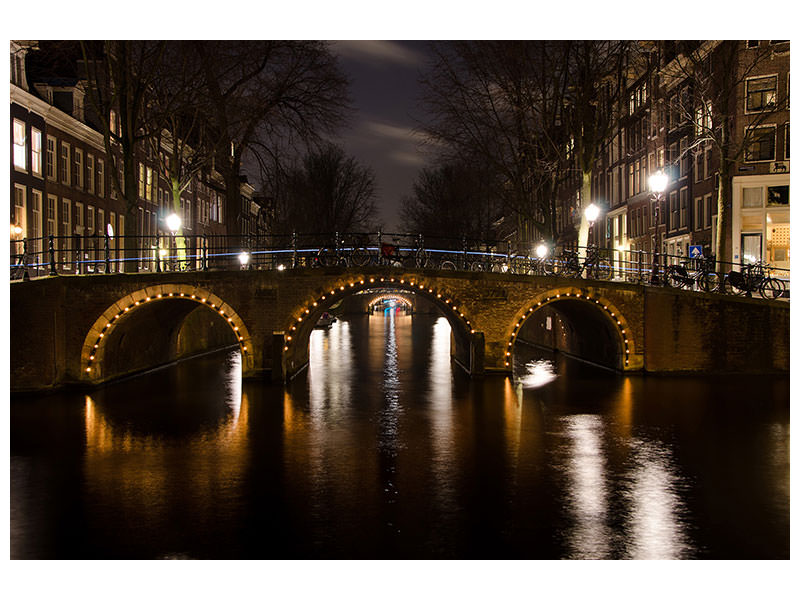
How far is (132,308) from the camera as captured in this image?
2423 centimetres

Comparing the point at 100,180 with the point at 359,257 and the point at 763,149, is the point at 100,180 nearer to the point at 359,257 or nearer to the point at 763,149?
the point at 359,257

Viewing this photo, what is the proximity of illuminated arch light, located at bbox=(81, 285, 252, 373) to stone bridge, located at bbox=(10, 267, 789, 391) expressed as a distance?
3 cm

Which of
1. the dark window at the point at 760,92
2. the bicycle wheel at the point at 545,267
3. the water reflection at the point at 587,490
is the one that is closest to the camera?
the water reflection at the point at 587,490

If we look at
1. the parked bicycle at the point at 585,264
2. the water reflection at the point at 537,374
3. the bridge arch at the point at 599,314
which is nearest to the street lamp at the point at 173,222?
the bridge arch at the point at 599,314

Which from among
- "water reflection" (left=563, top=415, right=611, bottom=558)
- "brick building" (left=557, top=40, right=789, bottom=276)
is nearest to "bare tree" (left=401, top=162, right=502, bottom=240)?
"brick building" (left=557, top=40, right=789, bottom=276)

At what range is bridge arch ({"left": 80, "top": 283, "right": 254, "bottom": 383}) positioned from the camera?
77.7 feet

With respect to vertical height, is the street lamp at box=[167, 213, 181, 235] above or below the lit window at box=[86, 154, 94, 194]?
below

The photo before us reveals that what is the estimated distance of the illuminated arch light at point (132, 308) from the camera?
932 inches

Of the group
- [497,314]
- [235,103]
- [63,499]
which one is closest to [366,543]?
[63,499]

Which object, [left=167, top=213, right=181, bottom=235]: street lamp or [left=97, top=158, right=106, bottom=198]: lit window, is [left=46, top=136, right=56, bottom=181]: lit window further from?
[left=167, top=213, right=181, bottom=235]: street lamp

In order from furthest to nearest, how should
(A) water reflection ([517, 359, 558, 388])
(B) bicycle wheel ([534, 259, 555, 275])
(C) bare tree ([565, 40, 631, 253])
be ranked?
(C) bare tree ([565, 40, 631, 253]), (B) bicycle wheel ([534, 259, 555, 275]), (A) water reflection ([517, 359, 558, 388])

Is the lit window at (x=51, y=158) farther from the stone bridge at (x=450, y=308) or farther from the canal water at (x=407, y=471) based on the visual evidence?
the canal water at (x=407, y=471)

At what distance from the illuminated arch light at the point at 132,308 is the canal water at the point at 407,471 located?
1.27m

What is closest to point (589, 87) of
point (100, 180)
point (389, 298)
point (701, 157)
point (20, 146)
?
point (701, 157)
